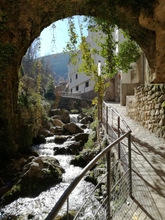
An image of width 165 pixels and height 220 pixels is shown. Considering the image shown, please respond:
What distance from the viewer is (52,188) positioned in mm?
6484

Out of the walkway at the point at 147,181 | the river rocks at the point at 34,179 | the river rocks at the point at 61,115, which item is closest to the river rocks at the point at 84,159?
the river rocks at the point at 34,179

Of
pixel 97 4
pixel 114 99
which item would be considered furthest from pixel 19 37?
pixel 114 99

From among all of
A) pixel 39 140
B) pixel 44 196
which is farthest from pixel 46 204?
pixel 39 140

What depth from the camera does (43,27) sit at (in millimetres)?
8164

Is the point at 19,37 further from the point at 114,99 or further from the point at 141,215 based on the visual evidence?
the point at 114,99

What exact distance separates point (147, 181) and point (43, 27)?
22.2 feet

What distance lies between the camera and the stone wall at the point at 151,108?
7243 mm

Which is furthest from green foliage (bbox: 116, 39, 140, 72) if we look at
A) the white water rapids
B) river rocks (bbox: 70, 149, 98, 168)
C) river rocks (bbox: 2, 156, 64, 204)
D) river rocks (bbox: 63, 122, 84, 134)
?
the white water rapids

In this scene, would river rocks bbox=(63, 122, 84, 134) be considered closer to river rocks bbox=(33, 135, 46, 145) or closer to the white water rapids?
river rocks bbox=(33, 135, 46, 145)

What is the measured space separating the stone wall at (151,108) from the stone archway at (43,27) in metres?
1.24

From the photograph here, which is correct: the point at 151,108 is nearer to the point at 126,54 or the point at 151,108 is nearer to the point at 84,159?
the point at 84,159

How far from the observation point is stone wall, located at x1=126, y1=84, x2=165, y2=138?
7243 millimetres

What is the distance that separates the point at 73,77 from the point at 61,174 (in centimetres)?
3066

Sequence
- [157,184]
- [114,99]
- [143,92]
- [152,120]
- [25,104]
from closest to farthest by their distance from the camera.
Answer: [157,184]
[152,120]
[143,92]
[25,104]
[114,99]
